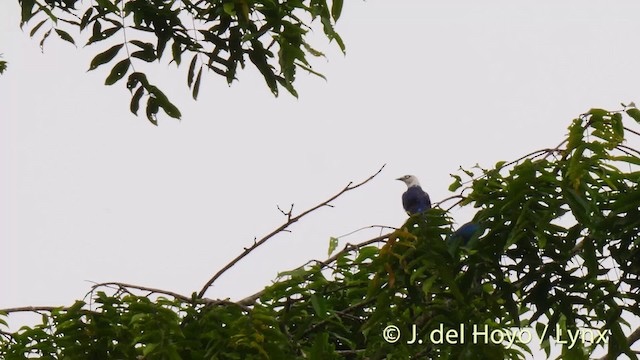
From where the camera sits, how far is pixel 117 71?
482 cm

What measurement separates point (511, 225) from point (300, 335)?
3.50 feet

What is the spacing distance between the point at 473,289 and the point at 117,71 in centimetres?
179

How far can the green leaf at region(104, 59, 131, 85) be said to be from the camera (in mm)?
4818

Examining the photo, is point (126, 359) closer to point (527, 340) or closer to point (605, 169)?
point (527, 340)

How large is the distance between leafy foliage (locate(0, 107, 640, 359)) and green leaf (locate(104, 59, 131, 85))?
2.97ft

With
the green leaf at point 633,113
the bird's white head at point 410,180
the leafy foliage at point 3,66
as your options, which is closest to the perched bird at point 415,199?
the bird's white head at point 410,180

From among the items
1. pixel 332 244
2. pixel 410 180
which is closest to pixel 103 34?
pixel 332 244

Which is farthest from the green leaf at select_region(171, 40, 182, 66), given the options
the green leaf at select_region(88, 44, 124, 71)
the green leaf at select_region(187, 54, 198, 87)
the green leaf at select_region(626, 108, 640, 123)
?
the green leaf at select_region(626, 108, 640, 123)

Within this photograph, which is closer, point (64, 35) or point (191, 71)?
point (191, 71)

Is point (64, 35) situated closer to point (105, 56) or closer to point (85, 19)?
point (85, 19)

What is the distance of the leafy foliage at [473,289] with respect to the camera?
12.1 feet

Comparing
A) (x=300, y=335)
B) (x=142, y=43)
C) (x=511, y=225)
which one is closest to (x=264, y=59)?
(x=142, y=43)

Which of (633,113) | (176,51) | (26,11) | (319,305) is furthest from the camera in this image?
(176,51)

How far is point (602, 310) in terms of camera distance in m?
3.88
